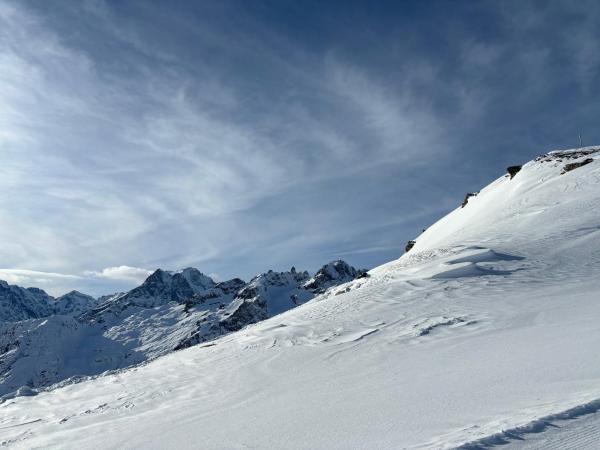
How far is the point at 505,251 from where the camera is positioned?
25.7m

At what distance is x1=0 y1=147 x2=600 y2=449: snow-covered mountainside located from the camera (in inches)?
284

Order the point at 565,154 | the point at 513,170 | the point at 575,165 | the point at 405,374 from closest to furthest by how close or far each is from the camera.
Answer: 1. the point at 405,374
2. the point at 575,165
3. the point at 565,154
4. the point at 513,170

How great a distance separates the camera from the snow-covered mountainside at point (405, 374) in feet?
23.6

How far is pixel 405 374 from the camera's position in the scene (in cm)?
1106

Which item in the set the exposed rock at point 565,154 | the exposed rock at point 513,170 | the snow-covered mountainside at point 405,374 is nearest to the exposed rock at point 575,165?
the exposed rock at point 565,154

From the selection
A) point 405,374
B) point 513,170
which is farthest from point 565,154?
point 405,374

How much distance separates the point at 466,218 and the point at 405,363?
116 feet

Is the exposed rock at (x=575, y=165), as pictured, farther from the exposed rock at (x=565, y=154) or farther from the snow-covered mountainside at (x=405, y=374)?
the snow-covered mountainside at (x=405, y=374)

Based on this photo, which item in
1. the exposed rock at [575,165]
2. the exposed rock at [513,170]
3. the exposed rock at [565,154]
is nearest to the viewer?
the exposed rock at [575,165]

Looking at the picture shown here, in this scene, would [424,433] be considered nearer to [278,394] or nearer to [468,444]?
[468,444]

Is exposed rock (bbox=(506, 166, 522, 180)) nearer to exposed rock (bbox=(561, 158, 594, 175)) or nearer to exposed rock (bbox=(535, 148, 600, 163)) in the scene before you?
exposed rock (bbox=(535, 148, 600, 163))

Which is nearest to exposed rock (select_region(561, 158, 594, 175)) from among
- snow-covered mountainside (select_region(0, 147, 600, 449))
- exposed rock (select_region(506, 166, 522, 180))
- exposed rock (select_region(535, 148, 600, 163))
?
exposed rock (select_region(535, 148, 600, 163))

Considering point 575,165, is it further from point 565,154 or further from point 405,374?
point 405,374

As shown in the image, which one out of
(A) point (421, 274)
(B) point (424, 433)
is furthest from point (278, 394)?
(A) point (421, 274)
